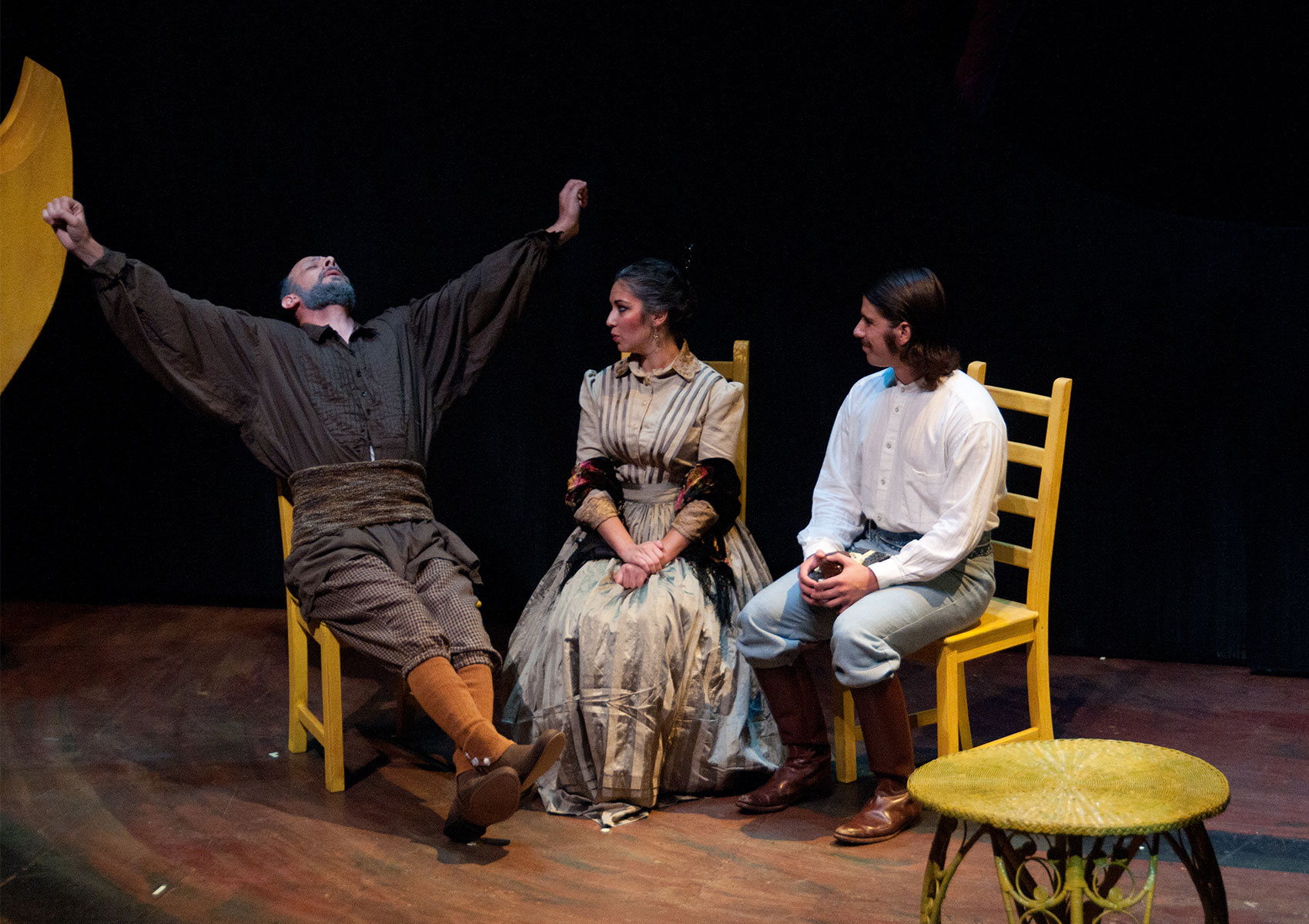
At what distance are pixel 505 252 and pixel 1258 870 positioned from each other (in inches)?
92.0

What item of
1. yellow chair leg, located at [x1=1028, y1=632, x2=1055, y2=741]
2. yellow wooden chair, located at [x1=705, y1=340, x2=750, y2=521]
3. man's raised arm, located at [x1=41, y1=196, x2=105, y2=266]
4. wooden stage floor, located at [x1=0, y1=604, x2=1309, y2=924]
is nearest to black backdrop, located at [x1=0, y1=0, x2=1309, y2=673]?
wooden stage floor, located at [x1=0, y1=604, x2=1309, y2=924]

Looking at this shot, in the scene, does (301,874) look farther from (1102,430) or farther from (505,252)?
(1102,430)

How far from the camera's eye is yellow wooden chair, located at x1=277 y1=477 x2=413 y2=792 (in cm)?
318

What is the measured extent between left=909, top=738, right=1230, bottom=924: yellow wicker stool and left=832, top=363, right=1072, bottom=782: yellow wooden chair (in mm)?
797

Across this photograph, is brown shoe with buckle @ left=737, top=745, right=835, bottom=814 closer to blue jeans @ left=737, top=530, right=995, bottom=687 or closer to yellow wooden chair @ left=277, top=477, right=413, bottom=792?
blue jeans @ left=737, top=530, right=995, bottom=687

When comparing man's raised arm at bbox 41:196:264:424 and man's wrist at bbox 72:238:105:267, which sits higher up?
man's wrist at bbox 72:238:105:267

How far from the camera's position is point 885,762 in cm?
296

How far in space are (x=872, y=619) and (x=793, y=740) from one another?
0.43 metres

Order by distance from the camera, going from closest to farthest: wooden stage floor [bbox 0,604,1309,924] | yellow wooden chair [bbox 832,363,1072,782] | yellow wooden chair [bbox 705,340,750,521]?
wooden stage floor [bbox 0,604,1309,924], yellow wooden chair [bbox 832,363,1072,782], yellow wooden chair [bbox 705,340,750,521]

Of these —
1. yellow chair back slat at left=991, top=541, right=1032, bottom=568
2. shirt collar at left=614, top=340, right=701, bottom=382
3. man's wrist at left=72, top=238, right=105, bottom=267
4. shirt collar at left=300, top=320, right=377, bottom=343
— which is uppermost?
man's wrist at left=72, top=238, right=105, bottom=267

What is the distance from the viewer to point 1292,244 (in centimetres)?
381

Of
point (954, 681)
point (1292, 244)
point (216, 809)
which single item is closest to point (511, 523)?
point (216, 809)

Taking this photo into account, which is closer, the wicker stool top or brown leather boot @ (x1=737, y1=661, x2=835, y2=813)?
the wicker stool top

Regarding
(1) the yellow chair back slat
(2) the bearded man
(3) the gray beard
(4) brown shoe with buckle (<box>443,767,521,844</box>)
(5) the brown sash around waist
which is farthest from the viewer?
(3) the gray beard
